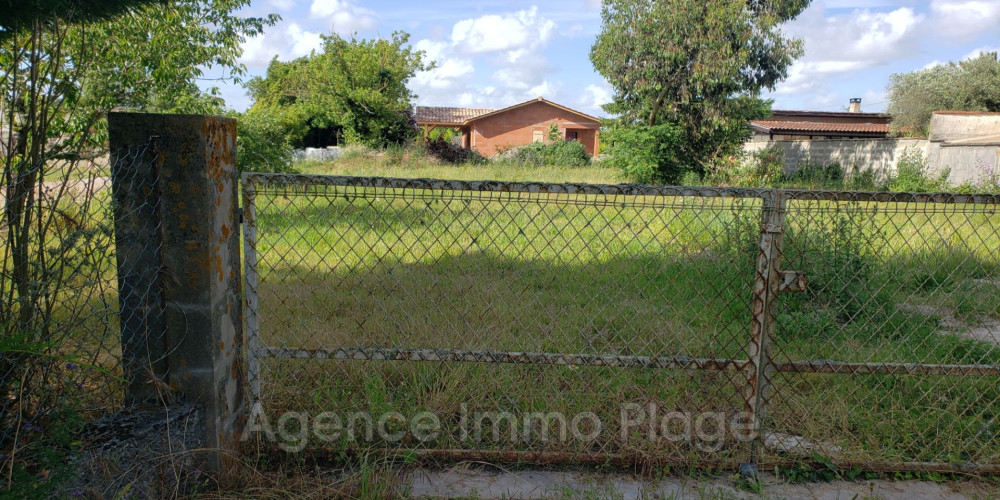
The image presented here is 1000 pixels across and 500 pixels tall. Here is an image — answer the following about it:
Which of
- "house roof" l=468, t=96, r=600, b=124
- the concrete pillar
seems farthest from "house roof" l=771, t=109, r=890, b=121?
the concrete pillar

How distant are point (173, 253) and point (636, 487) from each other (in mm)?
2057

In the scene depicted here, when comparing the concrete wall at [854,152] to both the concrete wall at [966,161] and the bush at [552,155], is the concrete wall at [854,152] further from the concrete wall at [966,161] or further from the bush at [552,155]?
the bush at [552,155]

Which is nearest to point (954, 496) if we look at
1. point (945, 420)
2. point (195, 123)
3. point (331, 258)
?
point (945, 420)

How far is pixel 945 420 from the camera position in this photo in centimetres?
317

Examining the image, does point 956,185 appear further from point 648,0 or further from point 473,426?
point 473,426

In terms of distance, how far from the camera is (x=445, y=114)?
128 ft

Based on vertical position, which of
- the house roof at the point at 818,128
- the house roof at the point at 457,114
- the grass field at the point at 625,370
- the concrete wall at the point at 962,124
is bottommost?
the grass field at the point at 625,370

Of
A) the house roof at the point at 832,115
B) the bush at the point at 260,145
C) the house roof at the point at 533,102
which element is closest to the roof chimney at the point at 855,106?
the house roof at the point at 832,115

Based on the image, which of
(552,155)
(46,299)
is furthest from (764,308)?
(552,155)

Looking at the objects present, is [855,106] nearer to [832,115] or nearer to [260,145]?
[832,115]

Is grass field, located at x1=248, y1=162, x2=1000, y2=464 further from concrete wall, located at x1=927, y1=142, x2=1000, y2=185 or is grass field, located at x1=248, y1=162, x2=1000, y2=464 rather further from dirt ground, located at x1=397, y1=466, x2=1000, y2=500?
concrete wall, located at x1=927, y1=142, x2=1000, y2=185

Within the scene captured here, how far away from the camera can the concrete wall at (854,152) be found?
1783 centimetres

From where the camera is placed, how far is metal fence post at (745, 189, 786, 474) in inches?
101

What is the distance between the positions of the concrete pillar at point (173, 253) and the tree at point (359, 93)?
79.2 ft
